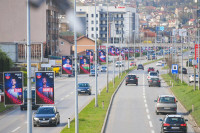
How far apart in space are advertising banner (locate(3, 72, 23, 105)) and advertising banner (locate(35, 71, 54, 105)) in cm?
111

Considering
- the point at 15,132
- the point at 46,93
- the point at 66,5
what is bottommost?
the point at 15,132

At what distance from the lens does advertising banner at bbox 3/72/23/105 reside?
69.5 feet

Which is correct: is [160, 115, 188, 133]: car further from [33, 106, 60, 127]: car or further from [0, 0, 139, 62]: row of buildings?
[33, 106, 60, 127]: car

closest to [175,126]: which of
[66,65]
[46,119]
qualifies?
[46,119]

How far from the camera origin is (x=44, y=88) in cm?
2378

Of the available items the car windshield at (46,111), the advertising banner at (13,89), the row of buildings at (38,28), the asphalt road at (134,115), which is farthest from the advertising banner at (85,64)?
the advertising banner at (13,89)

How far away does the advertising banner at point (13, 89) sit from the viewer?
21177mm

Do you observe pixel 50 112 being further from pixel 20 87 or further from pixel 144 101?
pixel 144 101

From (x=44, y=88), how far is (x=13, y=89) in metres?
2.49

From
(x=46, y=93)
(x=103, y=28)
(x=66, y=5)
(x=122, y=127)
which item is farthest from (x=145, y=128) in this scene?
(x=103, y=28)

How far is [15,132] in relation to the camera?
1134 inches

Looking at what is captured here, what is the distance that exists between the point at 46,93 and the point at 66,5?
1661cm

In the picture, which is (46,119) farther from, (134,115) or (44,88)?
(134,115)

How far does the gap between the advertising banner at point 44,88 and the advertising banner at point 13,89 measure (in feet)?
3.64
